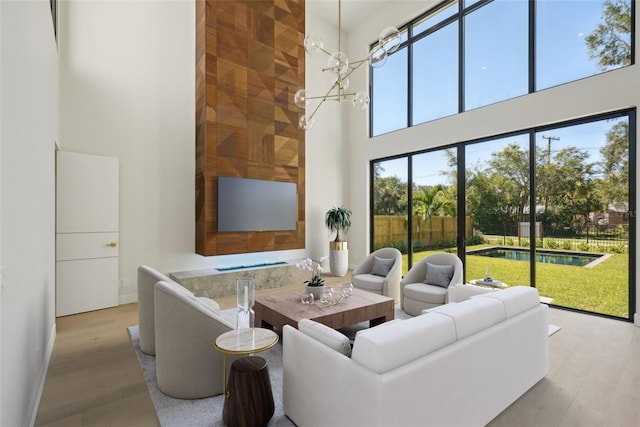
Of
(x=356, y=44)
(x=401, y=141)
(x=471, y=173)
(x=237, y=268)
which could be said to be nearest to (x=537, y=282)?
(x=471, y=173)

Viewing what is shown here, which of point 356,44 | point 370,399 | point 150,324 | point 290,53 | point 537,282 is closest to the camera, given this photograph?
point 370,399

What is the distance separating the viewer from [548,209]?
4531 millimetres

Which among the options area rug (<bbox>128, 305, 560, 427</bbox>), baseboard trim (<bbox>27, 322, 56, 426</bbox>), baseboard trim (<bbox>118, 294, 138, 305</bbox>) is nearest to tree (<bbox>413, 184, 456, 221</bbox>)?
area rug (<bbox>128, 305, 560, 427</bbox>)

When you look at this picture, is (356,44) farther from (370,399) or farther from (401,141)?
(370,399)

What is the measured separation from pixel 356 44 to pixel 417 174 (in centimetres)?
354

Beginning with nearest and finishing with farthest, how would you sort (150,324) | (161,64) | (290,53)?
(150,324)
(161,64)
(290,53)

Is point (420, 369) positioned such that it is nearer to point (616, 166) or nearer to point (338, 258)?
point (616, 166)

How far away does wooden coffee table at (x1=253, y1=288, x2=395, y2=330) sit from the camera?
3.01 m

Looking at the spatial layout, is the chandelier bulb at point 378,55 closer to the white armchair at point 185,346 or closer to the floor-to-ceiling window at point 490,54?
the white armchair at point 185,346

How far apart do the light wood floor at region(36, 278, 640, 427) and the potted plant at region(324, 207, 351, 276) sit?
387 centimetres

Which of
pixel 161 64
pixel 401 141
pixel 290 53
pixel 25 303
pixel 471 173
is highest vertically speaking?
pixel 290 53

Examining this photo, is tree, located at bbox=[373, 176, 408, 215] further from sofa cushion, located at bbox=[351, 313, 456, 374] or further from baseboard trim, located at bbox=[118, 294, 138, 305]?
sofa cushion, located at bbox=[351, 313, 456, 374]

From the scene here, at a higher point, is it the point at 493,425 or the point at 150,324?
the point at 150,324

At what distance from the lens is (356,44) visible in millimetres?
7496
